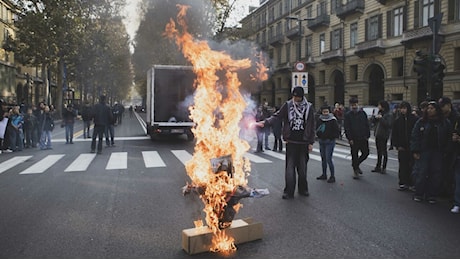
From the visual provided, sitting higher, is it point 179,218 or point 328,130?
point 328,130

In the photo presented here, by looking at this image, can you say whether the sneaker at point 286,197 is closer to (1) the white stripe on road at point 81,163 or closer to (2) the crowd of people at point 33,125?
(1) the white stripe on road at point 81,163

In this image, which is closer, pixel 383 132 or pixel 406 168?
pixel 406 168

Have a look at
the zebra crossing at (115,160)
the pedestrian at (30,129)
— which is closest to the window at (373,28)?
the zebra crossing at (115,160)

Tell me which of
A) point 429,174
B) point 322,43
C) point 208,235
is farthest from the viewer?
point 322,43

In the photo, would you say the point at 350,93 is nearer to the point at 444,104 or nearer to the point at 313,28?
the point at 313,28

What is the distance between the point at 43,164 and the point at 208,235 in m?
8.13

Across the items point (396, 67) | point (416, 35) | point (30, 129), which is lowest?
point (30, 129)

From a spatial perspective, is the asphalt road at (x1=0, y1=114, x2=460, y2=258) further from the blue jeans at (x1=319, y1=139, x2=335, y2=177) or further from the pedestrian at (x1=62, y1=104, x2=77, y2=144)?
the pedestrian at (x1=62, y1=104, x2=77, y2=144)

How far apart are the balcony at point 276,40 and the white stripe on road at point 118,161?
42.3 meters

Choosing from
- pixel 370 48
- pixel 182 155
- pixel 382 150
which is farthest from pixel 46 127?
pixel 370 48

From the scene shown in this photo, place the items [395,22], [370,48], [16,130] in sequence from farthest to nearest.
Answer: [370,48], [395,22], [16,130]

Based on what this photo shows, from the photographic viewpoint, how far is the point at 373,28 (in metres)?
35.9

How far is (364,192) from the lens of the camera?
23.7ft

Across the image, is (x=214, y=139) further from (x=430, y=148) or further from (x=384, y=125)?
(x=384, y=125)
